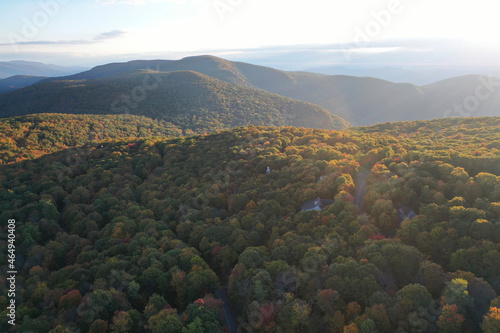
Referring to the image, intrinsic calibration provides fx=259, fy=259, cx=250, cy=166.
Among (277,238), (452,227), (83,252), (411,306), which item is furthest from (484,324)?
(83,252)

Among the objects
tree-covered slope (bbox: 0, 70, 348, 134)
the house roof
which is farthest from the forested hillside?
tree-covered slope (bbox: 0, 70, 348, 134)

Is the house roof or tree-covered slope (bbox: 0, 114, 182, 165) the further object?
tree-covered slope (bbox: 0, 114, 182, 165)

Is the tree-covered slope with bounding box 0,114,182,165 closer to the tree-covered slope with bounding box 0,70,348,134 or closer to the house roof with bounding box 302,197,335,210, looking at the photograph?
the tree-covered slope with bounding box 0,70,348,134

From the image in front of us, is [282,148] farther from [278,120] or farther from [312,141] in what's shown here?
[278,120]

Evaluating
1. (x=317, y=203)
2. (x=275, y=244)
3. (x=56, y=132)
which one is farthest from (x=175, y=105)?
(x=275, y=244)

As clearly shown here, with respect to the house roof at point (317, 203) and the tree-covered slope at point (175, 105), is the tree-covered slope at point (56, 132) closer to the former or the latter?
the tree-covered slope at point (175, 105)

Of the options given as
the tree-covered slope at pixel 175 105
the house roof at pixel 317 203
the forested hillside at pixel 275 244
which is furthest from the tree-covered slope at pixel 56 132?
the house roof at pixel 317 203

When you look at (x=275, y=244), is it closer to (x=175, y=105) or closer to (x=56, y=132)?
(x=56, y=132)
